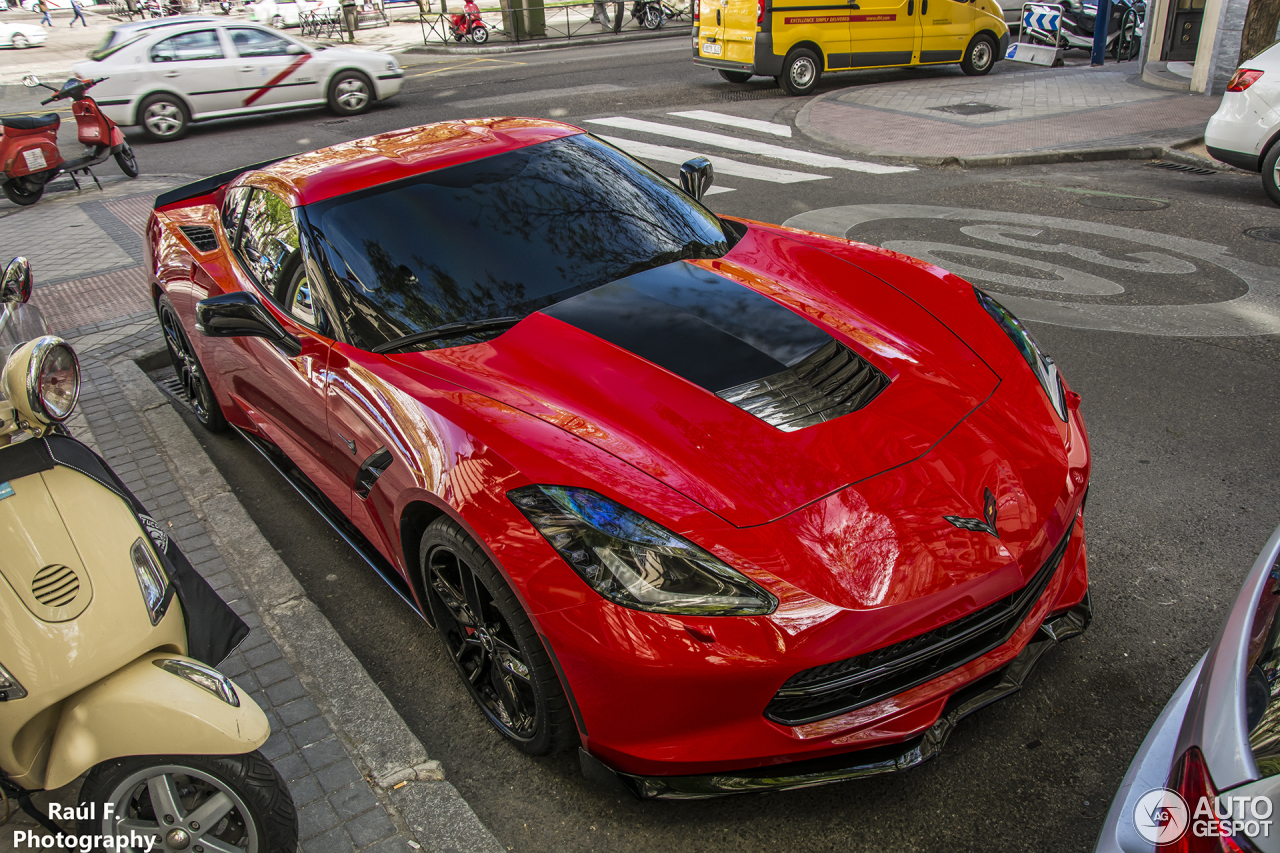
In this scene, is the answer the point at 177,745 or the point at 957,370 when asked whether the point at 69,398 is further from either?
the point at 957,370

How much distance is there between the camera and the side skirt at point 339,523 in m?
3.16

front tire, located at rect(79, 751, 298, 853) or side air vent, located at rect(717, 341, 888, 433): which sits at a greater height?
side air vent, located at rect(717, 341, 888, 433)

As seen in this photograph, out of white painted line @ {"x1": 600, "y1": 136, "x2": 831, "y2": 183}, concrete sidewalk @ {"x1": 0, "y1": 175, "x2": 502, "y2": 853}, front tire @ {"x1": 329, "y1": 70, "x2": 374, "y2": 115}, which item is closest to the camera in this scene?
concrete sidewalk @ {"x1": 0, "y1": 175, "x2": 502, "y2": 853}

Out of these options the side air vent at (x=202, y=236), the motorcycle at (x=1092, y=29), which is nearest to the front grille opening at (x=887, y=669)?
the side air vent at (x=202, y=236)

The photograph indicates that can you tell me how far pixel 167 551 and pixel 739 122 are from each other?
1105 cm

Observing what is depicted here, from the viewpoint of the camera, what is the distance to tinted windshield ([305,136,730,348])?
319cm

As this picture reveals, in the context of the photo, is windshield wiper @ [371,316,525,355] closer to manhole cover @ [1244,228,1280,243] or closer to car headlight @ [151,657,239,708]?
car headlight @ [151,657,239,708]

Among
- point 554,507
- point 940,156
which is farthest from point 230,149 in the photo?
point 554,507

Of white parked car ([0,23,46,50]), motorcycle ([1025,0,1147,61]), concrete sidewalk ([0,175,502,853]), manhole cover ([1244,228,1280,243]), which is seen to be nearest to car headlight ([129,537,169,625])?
concrete sidewalk ([0,175,502,853])

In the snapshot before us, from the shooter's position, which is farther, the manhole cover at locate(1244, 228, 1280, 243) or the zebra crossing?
the zebra crossing

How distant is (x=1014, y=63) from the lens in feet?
53.3

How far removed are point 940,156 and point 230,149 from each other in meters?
9.62

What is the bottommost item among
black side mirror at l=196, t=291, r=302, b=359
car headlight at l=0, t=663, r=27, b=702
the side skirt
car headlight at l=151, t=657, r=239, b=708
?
the side skirt

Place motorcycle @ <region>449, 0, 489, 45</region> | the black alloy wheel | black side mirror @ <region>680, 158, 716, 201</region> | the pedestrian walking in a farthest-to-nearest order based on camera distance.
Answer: the pedestrian walking → motorcycle @ <region>449, 0, 489, 45</region> → the black alloy wheel → black side mirror @ <region>680, 158, 716, 201</region>
